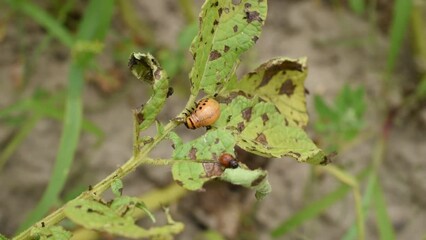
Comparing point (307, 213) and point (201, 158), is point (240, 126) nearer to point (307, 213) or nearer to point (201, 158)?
point (201, 158)

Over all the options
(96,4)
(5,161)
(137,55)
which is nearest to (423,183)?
(96,4)

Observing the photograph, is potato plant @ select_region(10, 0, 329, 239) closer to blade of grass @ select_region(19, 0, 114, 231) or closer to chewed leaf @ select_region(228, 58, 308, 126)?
chewed leaf @ select_region(228, 58, 308, 126)

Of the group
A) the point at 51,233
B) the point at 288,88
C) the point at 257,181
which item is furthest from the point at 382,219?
the point at 51,233

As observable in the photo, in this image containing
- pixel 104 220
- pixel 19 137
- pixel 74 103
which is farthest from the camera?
pixel 19 137

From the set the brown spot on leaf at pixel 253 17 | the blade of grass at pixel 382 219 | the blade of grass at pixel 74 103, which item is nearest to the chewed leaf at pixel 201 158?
the brown spot on leaf at pixel 253 17

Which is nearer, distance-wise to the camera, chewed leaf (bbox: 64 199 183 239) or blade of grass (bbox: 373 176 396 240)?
chewed leaf (bbox: 64 199 183 239)

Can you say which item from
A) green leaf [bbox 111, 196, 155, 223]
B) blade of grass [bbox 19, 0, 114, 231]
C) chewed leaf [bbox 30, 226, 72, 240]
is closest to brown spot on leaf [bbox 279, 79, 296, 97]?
green leaf [bbox 111, 196, 155, 223]
